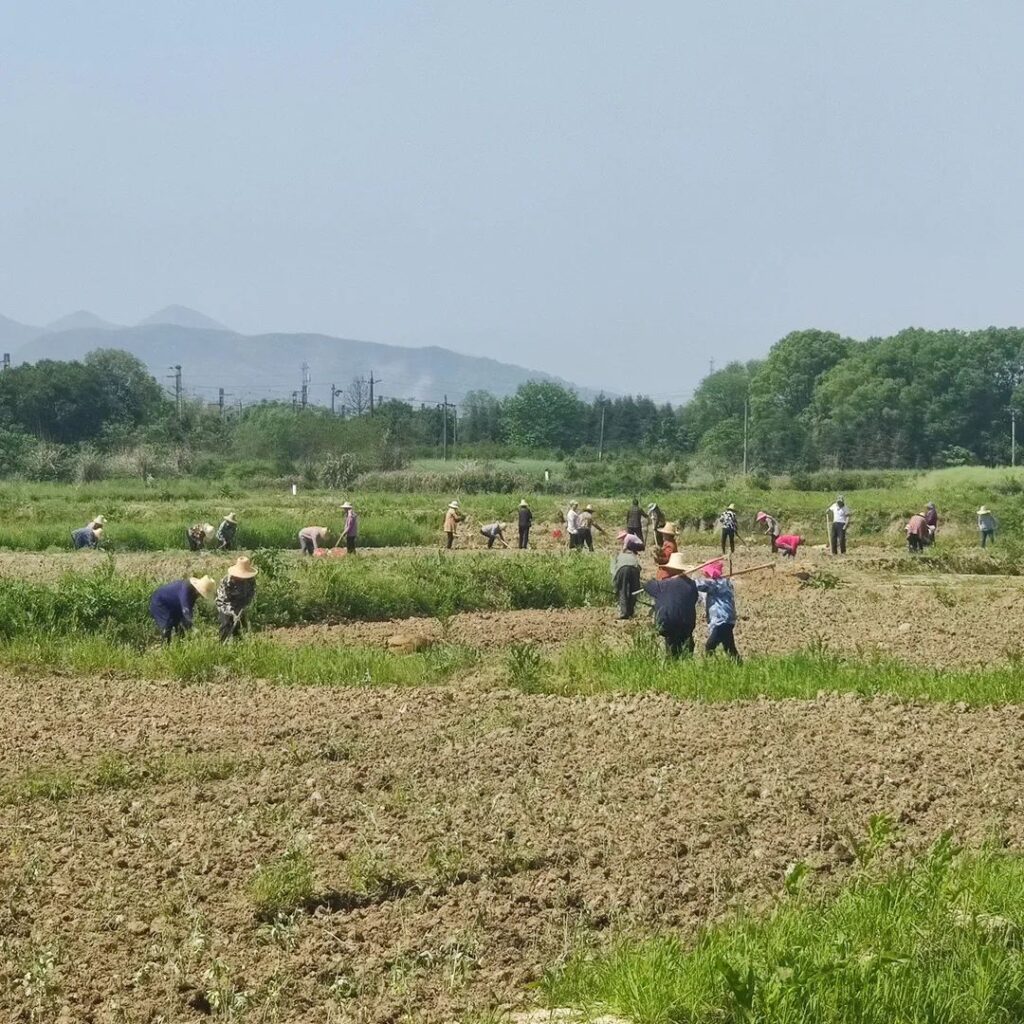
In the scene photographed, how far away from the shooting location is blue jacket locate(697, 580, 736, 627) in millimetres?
13281

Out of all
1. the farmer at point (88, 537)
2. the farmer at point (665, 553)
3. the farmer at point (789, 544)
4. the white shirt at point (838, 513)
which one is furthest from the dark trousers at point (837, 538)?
the farmer at point (665, 553)

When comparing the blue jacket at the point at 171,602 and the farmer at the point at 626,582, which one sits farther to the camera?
the farmer at the point at 626,582

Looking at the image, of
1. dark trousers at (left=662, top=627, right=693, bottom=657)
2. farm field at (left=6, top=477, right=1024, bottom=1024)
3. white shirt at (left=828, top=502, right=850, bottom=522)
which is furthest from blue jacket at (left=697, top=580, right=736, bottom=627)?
white shirt at (left=828, top=502, right=850, bottom=522)

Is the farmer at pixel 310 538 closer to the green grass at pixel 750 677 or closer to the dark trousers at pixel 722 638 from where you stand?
the green grass at pixel 750 677

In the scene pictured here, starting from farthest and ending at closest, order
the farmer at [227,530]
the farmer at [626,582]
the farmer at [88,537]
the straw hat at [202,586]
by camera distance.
→ the farmer at [88,537] → the farmer at [227,530] → the farmer at [626,582] → the straw hat at [202,586]

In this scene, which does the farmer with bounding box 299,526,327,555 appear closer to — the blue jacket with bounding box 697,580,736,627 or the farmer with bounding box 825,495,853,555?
the farmer with bounding box 825,495,853,555

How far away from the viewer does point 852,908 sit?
5988 mm

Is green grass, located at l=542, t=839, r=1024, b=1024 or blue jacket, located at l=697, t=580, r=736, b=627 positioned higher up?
blue jacket, located at l=697, t=580, r=736, b=627

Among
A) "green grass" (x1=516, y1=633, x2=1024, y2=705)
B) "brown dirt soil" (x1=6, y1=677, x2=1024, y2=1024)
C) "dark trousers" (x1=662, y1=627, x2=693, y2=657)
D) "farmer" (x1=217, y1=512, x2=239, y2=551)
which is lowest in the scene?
"brown dirt soil" (x1=6, y1=677, x2=1024, y2=1024)

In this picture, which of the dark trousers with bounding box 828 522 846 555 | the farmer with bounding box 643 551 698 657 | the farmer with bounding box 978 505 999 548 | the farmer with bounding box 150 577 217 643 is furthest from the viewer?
the farmer with bounding box 978 505 999 548

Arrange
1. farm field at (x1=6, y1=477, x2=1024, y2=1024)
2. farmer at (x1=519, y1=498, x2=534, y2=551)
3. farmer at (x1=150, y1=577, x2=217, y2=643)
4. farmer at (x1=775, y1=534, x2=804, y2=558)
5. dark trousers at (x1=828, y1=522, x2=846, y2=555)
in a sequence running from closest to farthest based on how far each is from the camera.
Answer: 1. farm field at (x1=6, y1=477, x2=1024, y2=1024)
2. farmer at (x1=150, y1=577, x2=217, y2=643)
3. farmer at (x1=775, y1=534, x2=804, y2=558)
4. farmer at (x1=519, y1=498, x2=534, y2=551)
5. dark trousers at (x1=828, y1=522, x2=846, y2=555)

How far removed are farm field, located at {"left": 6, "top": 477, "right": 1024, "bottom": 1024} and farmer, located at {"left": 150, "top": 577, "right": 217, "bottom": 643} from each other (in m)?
0.60

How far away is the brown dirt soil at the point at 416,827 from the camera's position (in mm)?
5668

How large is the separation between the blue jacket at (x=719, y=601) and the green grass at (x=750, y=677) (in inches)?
18.7
